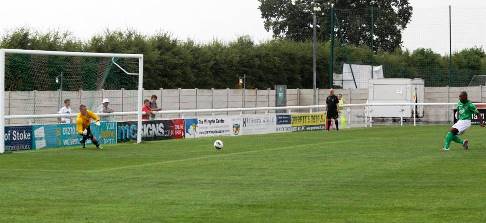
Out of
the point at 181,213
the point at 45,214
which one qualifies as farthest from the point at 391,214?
the point at 45,214

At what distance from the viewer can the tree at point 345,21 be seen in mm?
64062

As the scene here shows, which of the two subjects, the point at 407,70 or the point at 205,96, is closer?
the point at 205,96

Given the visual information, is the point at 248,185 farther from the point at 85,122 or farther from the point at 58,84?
the point at 58,84

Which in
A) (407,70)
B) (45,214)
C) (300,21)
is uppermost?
(300,21)

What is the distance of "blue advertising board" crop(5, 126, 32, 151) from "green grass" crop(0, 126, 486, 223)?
68.6 inches

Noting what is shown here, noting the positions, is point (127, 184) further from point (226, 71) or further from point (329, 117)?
point (226, 71)

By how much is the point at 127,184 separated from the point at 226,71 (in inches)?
1923

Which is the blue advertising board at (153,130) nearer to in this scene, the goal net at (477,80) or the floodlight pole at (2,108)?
the floodlight pole at (2,108)

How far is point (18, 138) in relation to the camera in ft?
96.4

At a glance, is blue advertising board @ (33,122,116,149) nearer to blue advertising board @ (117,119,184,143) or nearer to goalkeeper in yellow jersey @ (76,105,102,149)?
blue advertising board @ (117,119,184,143)

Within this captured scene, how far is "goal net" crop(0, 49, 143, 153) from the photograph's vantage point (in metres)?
31.2

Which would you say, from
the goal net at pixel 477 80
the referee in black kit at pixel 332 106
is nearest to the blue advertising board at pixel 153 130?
the referee in black kit at pixel 332 106

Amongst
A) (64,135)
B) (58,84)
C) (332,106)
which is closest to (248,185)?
(64,135)

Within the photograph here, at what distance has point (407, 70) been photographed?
6219 cm
